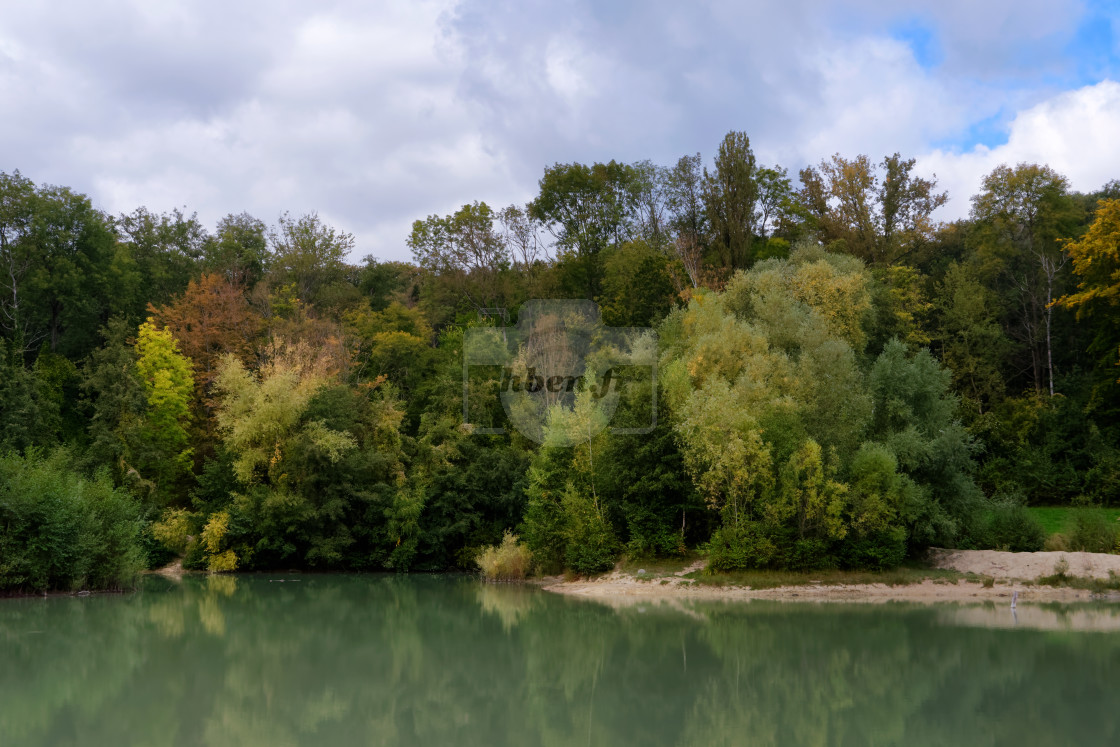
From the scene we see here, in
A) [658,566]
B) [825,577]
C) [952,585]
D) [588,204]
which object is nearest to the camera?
[952,585]

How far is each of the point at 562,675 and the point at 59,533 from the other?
19481 mm

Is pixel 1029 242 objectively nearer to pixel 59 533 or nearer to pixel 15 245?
pixel 59 533

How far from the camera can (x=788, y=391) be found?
33812 millimetres

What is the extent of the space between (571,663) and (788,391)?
17.5 meters

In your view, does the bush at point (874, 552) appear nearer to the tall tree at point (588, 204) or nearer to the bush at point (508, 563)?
the bush at point (508, 563)

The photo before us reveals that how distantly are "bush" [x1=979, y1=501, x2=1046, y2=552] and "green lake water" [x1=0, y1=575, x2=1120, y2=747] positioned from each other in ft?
21.3

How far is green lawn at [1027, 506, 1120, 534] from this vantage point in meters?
34.5

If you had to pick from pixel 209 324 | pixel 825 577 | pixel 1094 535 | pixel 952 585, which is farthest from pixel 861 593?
pixel 209 324

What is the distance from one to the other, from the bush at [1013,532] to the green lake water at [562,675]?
21.3 ft

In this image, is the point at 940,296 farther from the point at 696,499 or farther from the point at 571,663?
the point at 571,663

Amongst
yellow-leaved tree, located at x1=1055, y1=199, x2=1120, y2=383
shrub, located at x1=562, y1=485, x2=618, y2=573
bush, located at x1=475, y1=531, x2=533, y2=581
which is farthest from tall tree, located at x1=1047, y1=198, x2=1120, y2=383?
bush, located at x1=475, y1=531, x2=533, y2=581

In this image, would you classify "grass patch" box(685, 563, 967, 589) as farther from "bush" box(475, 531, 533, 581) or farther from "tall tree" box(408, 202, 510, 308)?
"tall tree" box(408, 202, 510, 308)
